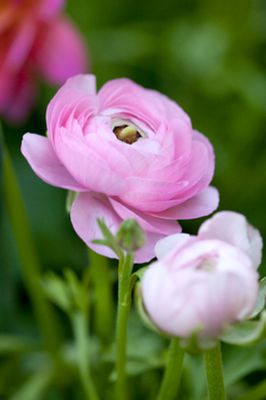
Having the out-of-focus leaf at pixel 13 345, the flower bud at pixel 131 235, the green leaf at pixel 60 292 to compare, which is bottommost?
the out-of-focus leaf at pixel 13 345

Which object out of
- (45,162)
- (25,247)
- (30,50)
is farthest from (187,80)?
(45,162)

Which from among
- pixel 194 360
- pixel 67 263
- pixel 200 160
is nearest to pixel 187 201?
pixel 200 160

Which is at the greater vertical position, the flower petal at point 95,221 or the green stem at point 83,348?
the flower petal at point 95,221

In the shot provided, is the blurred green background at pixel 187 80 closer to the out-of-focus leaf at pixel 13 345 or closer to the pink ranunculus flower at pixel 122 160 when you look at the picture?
the out-of-focus leaf at pixel 13 345

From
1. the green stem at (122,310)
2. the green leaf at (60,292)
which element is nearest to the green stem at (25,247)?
the green leaf at (60,292)

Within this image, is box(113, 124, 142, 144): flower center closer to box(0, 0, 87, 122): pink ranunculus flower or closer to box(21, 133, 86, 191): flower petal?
box(21, 133, 86, 191): flower petal

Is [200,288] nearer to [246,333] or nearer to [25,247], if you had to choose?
[246,333]

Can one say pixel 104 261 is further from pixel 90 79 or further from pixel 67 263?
pixel 67 263
